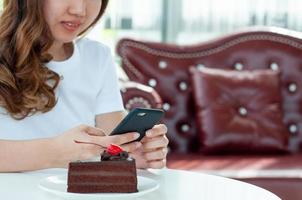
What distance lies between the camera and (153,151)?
1.73 metres

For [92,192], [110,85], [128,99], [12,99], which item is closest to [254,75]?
[128,99]

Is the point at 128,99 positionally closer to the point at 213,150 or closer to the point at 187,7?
the point at 213,150

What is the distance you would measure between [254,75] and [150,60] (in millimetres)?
500

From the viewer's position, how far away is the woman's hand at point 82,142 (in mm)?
1571

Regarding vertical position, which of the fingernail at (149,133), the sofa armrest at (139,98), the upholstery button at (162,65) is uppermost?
the upholstery button at (162,65)

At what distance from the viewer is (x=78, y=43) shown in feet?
6.78

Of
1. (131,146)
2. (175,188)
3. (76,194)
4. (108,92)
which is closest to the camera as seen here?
(76,194)

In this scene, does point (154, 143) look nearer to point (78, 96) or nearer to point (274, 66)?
point (78, 96)

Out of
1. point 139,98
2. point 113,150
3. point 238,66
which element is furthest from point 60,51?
point 238,66

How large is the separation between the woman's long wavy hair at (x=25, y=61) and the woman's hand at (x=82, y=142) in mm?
245

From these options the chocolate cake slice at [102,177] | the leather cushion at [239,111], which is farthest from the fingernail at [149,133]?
the leather cushion at [239,111]

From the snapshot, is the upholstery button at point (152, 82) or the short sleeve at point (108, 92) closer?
the short sleeve at point (108, 92)

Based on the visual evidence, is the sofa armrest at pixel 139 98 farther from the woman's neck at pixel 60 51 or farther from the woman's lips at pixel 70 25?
the woman's lips at pixel 70 25

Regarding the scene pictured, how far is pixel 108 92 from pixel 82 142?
0.49 metres
